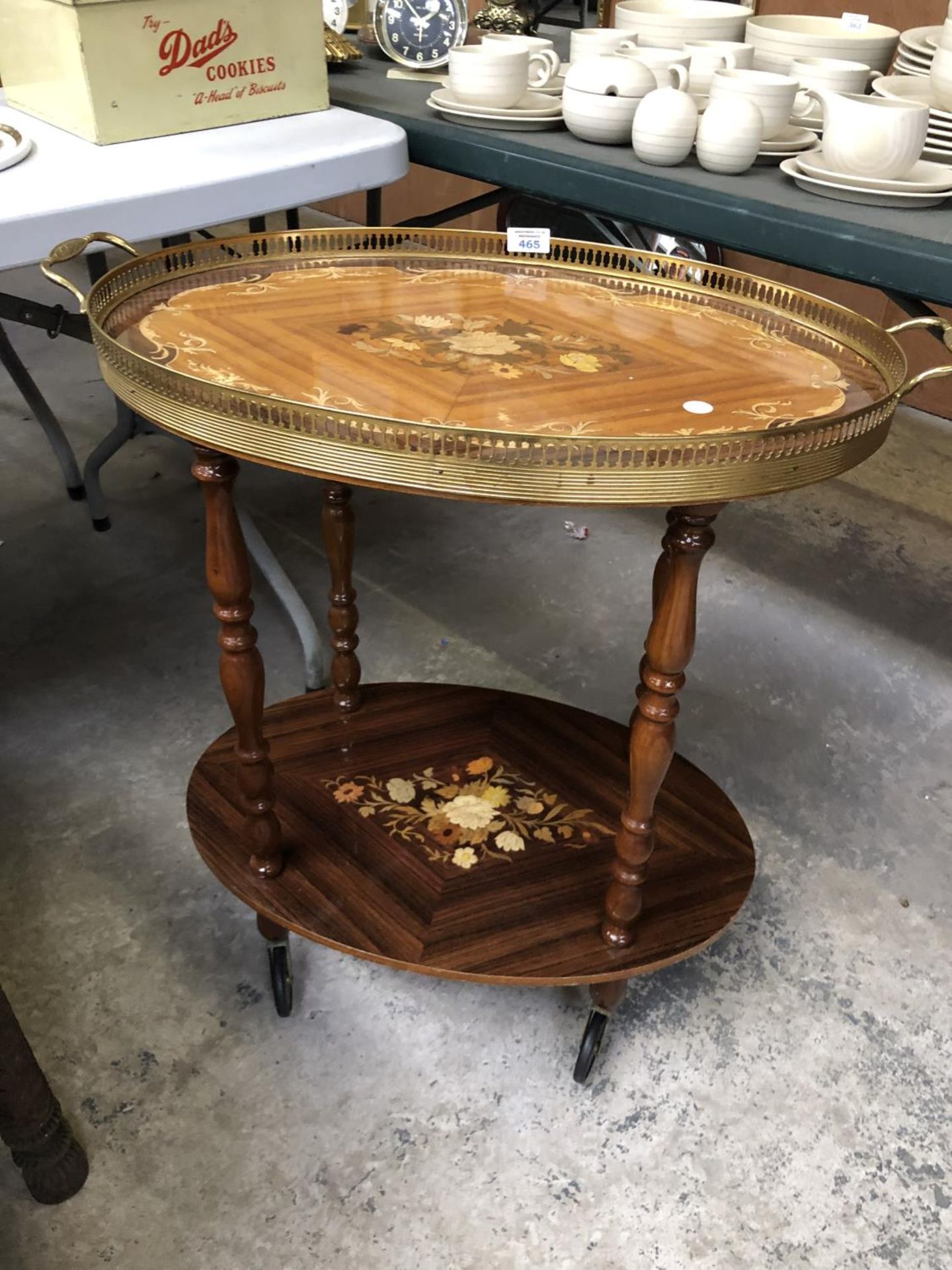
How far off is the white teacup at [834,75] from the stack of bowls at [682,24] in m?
0.25

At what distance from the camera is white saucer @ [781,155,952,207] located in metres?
1.29

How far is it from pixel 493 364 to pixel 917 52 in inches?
45.1

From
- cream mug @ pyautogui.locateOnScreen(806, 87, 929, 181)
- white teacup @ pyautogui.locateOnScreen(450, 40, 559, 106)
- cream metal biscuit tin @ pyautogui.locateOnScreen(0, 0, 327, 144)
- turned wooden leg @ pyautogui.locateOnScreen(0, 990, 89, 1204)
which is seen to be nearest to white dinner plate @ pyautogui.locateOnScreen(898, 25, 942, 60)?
cream mug @ pyautogui.locateOnScreen(806, 87, 929, 181)

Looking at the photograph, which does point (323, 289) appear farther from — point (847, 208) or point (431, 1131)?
point (431, 1131)

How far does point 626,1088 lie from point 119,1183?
544mm

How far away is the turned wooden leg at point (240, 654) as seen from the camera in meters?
0.90

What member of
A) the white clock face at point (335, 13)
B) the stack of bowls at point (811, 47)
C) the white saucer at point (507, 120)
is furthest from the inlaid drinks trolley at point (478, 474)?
the white clock face at point (335, 13)

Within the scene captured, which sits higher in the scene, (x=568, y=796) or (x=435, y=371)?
(x=435, y=371)

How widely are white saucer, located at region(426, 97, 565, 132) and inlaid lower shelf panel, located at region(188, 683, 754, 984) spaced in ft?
2.89

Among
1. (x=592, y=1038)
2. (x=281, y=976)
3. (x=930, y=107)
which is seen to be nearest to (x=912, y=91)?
(x=930, y=107)

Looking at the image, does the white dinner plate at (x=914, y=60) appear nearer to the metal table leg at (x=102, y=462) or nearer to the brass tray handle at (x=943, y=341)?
the brass tray handle at (x=943, y=341)

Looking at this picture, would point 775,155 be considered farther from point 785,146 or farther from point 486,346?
point 486,346

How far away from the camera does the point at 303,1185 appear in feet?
3.42

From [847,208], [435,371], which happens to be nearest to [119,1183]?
[435,371]
